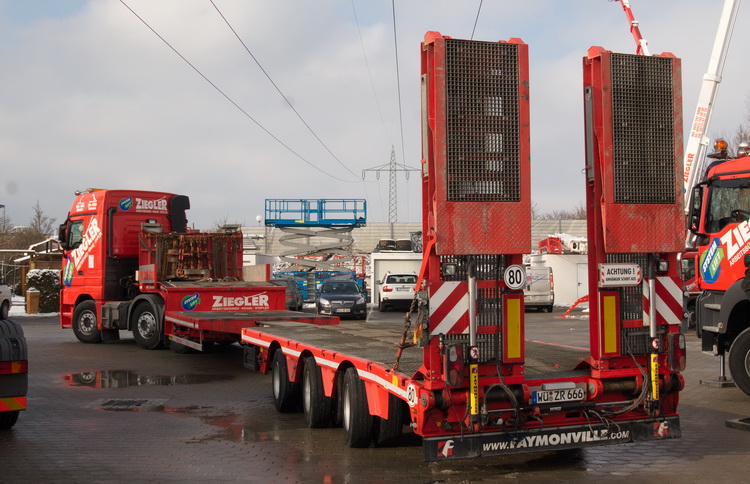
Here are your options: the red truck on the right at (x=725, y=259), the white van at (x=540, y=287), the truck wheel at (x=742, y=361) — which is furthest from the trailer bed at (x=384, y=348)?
the white van at (x=540, y=287)

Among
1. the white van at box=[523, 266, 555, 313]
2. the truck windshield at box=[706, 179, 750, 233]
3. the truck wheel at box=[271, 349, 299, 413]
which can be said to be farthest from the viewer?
the white van at box=[523, 266, 555, 313]

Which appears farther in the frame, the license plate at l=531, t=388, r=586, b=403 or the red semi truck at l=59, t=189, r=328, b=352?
the red semi truck at l=59, t=189, r=328, b=352

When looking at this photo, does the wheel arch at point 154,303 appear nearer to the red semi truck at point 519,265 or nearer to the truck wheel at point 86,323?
the truck wheel at point 86,323

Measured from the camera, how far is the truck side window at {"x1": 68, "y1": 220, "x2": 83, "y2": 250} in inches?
806

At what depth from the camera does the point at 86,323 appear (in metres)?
20.5

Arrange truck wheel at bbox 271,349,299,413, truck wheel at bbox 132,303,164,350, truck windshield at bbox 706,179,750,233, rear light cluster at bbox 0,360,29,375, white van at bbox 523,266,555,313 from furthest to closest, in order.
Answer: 1. white van at bbox 523,266,555,313
2. truck wheel at bbox 132,303,164,350
3. truck windshield at bbox 706,179,750,233
4. truck wheel at bbox 271,349,299,413
5. rear light cluster at bbox 0,360,29,375

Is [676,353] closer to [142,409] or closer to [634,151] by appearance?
[634,151]

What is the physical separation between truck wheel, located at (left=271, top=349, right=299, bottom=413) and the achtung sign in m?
4.66

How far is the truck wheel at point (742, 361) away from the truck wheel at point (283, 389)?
19.1ft

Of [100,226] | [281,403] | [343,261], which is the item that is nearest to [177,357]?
[100,226]

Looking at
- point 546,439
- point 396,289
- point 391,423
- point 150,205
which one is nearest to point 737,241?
point 546,439

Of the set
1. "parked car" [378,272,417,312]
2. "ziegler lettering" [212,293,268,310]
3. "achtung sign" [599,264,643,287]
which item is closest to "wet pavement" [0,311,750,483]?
"achtung sign" [599,264,643,287]

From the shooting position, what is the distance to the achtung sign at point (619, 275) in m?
6.74

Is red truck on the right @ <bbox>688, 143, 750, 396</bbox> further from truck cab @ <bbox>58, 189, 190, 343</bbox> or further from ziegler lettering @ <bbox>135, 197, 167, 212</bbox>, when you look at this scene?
ziegler lettering @ <bbox>135, 197, 167, 212</bbox>
